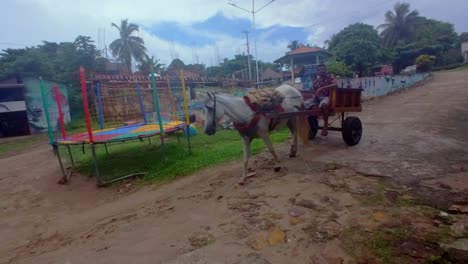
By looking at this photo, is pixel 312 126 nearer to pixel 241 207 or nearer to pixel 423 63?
pixel 241 207

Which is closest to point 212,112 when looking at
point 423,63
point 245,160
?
point 245,160

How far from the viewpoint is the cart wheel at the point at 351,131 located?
6559mm

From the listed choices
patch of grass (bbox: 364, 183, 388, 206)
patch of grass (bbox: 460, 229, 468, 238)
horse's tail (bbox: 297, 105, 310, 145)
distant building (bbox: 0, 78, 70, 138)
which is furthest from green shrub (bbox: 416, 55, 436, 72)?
distant building (bbox: 0, 78, 70, 138)

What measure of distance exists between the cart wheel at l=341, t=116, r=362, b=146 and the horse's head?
3072mm

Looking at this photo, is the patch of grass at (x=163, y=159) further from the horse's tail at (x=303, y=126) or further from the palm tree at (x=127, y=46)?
the palm tree at (x=127, y=46)

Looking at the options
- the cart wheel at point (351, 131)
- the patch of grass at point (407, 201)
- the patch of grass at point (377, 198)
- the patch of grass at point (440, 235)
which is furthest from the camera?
the cart wheel at point (351, 131)

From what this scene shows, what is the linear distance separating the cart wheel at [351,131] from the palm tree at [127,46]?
37.7m

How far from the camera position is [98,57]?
28312 millimetres

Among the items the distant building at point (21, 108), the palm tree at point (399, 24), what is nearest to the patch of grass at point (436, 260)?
the distant building at point (21, 108)

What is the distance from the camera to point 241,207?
4.13 metres

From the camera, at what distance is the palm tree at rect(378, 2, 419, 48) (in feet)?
142

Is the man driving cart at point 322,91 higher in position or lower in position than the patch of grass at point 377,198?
higher

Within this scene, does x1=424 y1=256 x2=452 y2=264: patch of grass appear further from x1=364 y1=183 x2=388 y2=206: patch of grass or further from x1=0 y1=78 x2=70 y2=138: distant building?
x1=0 y1=78 x2=70 y2=138: distant building

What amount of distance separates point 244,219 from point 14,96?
23.8 metres
